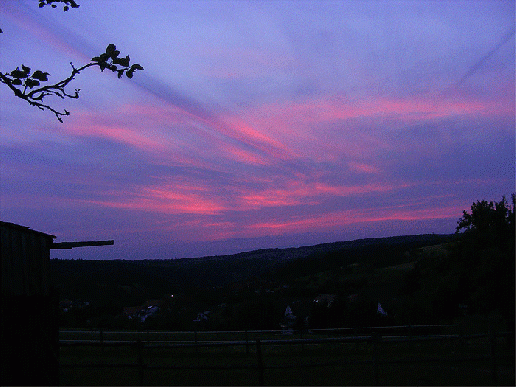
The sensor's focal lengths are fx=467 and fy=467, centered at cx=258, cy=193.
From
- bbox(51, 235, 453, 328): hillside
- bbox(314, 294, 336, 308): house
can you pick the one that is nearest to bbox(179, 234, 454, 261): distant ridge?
bbox(51, 235, 453, 328): hillside

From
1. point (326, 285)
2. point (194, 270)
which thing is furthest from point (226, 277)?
point (326, 285)

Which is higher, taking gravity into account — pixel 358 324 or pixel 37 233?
pixel 37 233

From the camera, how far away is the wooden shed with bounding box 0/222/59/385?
30.7ft

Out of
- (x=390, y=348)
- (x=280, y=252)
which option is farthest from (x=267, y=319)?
(x=280, y=252)

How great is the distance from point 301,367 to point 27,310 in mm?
6855

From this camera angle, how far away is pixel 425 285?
18828 mm

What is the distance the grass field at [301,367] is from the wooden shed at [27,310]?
3.22ft

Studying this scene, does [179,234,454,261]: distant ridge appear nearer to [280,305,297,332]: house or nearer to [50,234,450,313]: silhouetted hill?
[50,234,450,313]: silhouetted hill

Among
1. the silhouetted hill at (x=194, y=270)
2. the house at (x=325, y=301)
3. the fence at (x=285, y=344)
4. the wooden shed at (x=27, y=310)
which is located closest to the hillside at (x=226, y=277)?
the silhouetted hill at (x=194, y=270)

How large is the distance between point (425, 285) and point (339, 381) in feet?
27.4

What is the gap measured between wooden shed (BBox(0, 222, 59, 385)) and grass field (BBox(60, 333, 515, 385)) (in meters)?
0.98

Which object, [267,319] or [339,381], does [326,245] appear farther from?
[339,381]

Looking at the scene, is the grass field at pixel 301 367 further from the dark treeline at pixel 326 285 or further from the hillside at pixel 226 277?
the hillside at pixel 226 277

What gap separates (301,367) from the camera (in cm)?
1235
